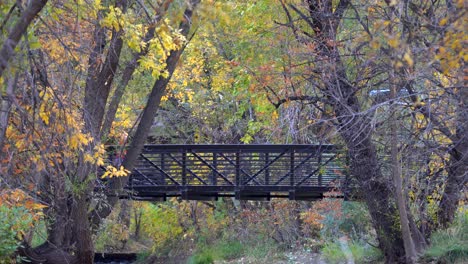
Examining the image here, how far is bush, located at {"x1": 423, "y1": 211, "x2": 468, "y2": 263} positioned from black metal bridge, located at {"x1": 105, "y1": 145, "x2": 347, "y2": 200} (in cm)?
448

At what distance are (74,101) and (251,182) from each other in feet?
33.1

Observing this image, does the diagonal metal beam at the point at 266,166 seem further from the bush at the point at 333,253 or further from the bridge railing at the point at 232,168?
the bush at the point at 333,253

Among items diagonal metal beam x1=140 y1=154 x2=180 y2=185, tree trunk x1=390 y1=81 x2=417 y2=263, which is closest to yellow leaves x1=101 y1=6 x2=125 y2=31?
tree trunk x1=390 y1=81 x2=417 y2=263

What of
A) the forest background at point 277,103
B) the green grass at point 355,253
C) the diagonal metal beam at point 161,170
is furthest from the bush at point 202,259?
the forest background at point 277,103

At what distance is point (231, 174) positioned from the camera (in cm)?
2142

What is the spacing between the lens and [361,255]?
18172 millimetres

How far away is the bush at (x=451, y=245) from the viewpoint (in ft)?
47.8

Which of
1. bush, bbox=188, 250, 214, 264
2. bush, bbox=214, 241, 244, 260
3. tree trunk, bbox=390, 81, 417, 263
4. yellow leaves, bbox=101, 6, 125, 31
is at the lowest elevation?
bush, bbox=188, 250, 214, 264

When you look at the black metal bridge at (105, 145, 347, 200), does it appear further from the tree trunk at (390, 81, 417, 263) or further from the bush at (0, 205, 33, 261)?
the bush at (0, 205, 33, 261)

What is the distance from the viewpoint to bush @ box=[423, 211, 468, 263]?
573 inches

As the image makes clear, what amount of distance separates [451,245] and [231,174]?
26.5 ft

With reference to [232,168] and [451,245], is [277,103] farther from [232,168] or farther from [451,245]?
[232,168]

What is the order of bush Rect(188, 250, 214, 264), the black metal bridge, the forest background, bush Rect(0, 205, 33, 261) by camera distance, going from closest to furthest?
the forest background → bush Rect(0, 205, 33, 261) → the black metal bridge → bush Rect(188, 250, 214, 264)

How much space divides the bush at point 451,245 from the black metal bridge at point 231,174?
4.48 metres
